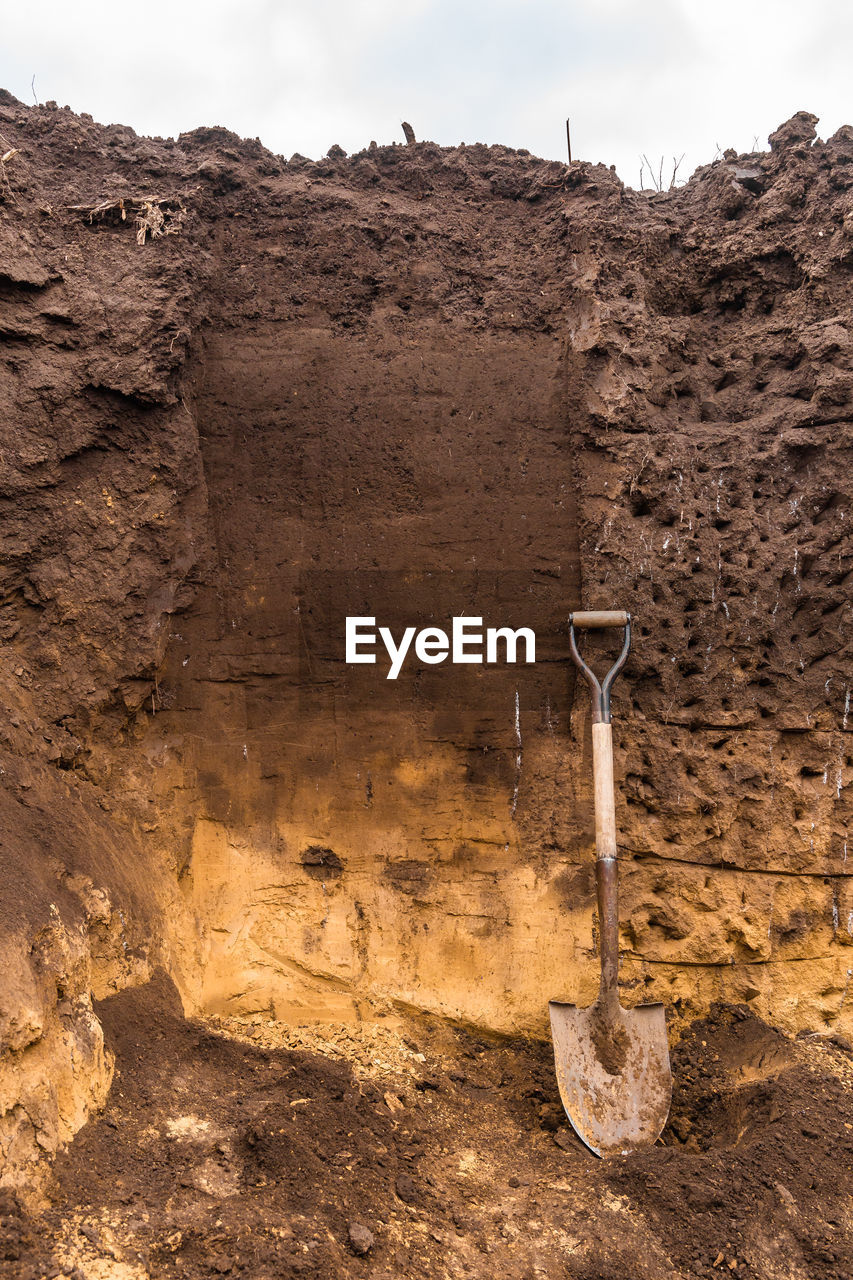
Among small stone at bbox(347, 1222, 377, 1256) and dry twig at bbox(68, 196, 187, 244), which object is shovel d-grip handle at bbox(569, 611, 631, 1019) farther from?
dry twig at bbox(68, 196, 187, 244)

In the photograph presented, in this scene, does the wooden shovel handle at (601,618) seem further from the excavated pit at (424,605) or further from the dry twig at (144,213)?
the dry twig at (144,213)

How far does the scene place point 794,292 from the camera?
434 cm

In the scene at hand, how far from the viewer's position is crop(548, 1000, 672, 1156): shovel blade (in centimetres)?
336

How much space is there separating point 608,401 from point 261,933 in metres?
2.96

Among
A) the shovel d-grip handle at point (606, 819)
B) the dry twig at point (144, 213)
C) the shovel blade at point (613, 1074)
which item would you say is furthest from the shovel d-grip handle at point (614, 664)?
the dry twig at point (144, 213)

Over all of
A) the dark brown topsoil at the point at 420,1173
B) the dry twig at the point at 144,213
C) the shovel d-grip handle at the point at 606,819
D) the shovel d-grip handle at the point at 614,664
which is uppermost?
the dry twig at the point at 144,213

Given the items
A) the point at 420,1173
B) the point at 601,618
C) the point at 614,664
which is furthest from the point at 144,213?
the point at 420,1173

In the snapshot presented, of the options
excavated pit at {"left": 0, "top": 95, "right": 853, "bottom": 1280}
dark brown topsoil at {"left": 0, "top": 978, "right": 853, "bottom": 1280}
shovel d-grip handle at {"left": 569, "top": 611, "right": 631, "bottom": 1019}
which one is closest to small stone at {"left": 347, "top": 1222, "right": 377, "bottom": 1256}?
dark brown topsoil at {"left": 0, "top": 978, "right": 853, "bottom": 1280}

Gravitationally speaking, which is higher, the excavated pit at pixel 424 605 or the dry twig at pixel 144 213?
the dry twig at pixel 144 213

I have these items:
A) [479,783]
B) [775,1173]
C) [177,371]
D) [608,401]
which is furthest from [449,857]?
[177,371]

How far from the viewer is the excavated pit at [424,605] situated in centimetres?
381

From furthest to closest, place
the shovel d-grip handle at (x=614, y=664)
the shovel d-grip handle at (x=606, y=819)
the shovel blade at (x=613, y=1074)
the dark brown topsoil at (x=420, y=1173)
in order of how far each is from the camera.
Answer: the shovel d-grip handle at (x=614, y=664), the shovel d-grip handle at (x=606, y=819), the shovel blade at (x=613, y=1074), the dark brown topsoil at (x=420, y=1173)

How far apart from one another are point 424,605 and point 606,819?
1.27 m

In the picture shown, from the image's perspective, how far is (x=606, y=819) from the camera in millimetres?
3672
